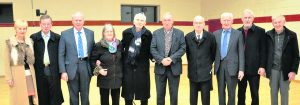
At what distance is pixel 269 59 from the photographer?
3832 mm

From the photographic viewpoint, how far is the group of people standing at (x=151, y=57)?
3664 mm

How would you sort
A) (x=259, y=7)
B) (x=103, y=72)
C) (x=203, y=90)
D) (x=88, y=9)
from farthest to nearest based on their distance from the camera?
(x=88, y=9) < (x=259, y=7) < (x=203, y=90) < (x=103, y=72)

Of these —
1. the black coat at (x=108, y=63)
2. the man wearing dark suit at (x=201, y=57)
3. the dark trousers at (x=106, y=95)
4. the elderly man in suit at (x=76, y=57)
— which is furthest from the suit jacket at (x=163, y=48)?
the elderly man in suit at (x=76, y=57)

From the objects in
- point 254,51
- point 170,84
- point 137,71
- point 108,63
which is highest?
point 254,51

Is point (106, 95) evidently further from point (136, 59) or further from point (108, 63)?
point (136, 59)

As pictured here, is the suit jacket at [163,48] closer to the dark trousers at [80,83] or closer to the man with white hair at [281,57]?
the dark trousers at [80,83]

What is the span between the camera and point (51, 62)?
3674mm

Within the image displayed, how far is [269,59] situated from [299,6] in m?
3.71

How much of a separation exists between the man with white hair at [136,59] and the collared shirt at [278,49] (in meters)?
1.61

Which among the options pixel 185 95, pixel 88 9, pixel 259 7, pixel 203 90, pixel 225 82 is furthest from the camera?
pixel 88 9

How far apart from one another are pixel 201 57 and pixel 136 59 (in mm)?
820

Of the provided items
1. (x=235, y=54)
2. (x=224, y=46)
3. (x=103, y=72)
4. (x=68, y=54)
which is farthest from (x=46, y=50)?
(x=235, y=54)

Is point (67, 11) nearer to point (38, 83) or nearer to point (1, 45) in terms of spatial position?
point (1, 45)

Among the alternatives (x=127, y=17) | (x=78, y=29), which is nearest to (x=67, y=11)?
(x=127, y=17)
